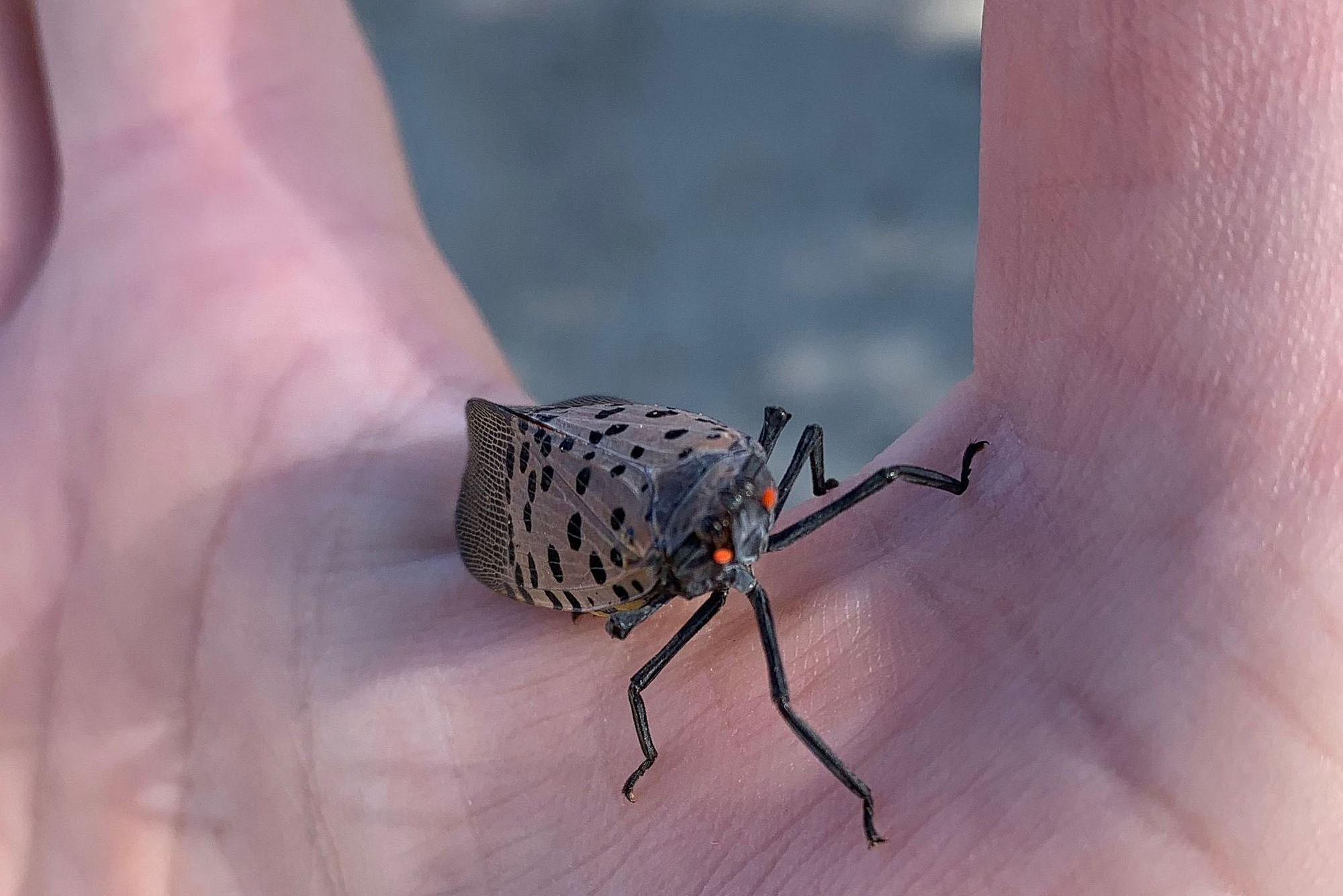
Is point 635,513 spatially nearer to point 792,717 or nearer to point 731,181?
point 792,717

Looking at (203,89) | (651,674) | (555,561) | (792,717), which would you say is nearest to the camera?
(792,717)

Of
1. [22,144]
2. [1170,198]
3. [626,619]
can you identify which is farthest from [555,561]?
[22,144]

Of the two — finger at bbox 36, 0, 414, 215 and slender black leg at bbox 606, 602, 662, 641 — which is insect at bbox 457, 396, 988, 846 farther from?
finger at bbox 36, 0, 414, 215

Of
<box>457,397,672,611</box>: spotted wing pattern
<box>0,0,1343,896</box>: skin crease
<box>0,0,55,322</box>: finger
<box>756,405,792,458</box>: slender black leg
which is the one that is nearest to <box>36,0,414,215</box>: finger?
<box>0,0,1343,896</box>: skin crease

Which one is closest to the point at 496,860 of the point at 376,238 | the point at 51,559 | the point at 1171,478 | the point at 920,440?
the point at 920,440

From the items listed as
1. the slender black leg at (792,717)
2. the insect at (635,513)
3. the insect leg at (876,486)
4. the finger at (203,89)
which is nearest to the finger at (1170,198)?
the insect leg at (876,486)

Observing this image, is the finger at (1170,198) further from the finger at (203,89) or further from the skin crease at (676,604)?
the finger at (203,89)
